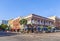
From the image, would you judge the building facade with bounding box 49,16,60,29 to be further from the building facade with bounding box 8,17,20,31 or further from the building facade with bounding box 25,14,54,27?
the building facade with bounding box 8,17,20,31

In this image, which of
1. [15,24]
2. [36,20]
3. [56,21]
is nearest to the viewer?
[36,20]

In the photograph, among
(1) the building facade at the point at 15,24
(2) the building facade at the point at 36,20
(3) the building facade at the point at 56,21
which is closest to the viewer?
(2) the building facade at the point at 36,20

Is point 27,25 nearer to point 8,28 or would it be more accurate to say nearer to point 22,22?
point 22,22

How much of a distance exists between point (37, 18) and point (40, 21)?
2905 millimetres

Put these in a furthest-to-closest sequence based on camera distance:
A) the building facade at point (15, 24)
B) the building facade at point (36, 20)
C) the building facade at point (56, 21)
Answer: the building facade at point (56, 21)
the building facade at point (15, 24)
the building facade at point (36, 20)

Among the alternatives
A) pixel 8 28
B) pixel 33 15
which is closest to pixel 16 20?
pixel 8 28

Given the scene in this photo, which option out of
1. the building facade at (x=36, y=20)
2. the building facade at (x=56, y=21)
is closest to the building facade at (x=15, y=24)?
the building facade at (x=36, y=20)

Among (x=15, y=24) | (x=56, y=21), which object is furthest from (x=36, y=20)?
(x=56, y=21)

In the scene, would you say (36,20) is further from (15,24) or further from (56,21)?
(56,21)

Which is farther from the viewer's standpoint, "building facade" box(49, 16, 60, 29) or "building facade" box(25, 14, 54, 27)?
"building facade" box(49, 16, 60, 29)

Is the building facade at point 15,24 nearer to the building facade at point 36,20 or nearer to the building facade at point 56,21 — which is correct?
the building facade at point 36,20

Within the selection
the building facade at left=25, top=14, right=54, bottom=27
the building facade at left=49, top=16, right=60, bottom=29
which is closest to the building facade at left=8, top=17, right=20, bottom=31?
the building facade at left=25, top=14, right=54, bottom=27

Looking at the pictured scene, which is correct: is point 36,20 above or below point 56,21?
below

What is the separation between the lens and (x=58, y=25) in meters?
92.9
